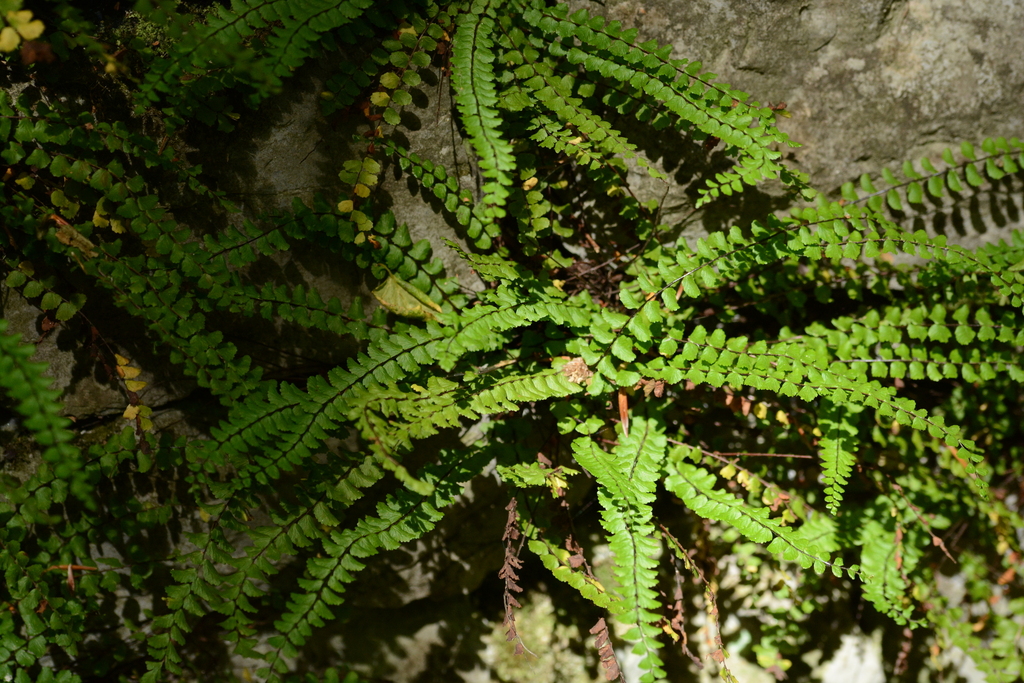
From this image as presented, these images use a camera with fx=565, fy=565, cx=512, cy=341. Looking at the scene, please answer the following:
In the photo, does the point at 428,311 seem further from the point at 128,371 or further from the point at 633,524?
the point at 128,371

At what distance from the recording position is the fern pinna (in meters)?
2.14

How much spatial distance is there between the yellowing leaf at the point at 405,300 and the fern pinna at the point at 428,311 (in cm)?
2

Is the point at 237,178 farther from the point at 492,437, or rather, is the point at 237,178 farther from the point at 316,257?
the point at 492,437

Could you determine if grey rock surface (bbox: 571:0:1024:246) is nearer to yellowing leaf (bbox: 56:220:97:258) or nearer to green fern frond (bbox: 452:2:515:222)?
green fern frond (bbox: 452:2:515:222)

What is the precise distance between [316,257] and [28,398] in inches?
47.2

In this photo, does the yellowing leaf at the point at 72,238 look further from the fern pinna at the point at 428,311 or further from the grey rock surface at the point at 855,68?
the grey rock surface at the point at 855,68

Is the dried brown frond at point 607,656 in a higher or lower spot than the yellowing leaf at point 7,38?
lower

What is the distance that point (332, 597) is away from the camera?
2.19 m

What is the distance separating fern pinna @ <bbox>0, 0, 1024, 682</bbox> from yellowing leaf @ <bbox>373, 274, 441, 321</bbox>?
0.02 metres

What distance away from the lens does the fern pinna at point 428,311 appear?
7.01 feet

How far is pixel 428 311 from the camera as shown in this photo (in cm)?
237

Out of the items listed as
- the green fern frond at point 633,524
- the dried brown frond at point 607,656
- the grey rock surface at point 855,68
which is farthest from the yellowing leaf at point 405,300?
the dried brown frond at point 607,656

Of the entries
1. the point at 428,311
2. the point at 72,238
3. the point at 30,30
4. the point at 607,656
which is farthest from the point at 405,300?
the point at 607,656

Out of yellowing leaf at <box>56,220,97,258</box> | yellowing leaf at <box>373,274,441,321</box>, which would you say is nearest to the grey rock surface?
yellowing leaf at <box>373,274,441,321</box>
